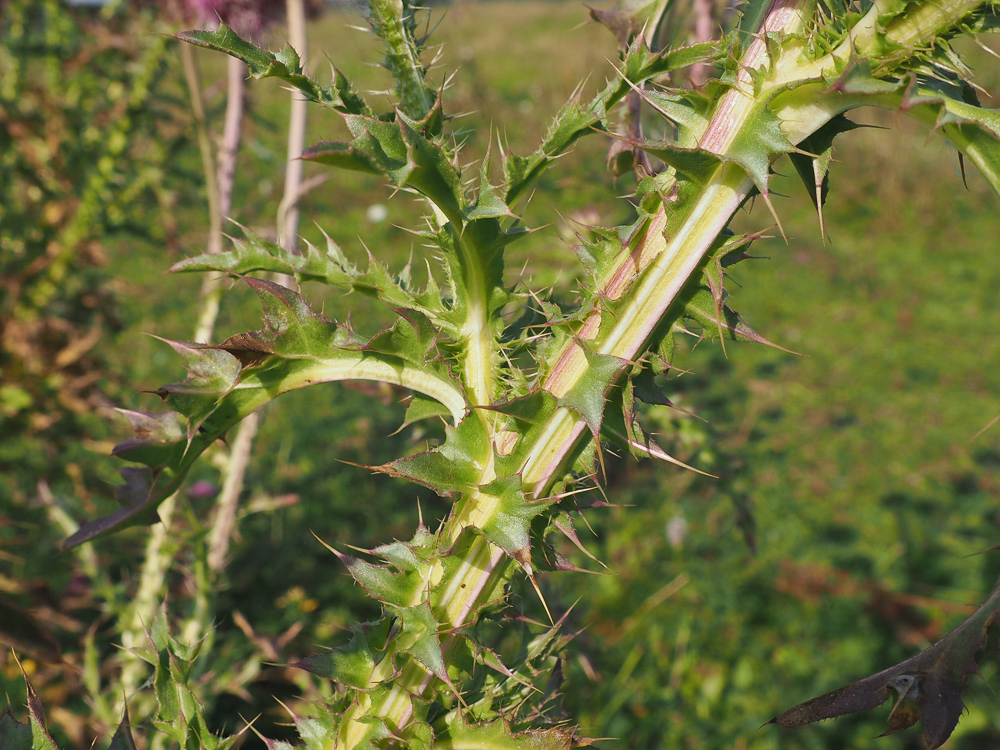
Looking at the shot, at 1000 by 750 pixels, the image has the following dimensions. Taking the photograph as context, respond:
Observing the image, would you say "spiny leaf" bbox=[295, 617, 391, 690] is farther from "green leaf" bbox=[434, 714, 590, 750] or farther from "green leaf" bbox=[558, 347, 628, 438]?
"green leaf" bbox=[558, 347, 628, 438]

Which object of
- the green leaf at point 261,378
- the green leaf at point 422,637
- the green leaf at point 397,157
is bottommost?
the green leaf at point 422,637

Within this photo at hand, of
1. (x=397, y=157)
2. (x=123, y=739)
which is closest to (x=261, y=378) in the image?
(x=397, y=157)

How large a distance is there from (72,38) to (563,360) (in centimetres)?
259

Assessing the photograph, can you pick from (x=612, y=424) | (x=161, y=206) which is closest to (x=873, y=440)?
(x=161, y=206)

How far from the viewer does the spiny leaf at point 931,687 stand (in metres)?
0.61

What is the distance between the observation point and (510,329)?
877mm

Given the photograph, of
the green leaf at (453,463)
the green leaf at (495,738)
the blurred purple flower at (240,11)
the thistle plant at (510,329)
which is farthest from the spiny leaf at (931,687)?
the blurred purple flower at (240,11)

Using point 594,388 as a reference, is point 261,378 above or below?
below

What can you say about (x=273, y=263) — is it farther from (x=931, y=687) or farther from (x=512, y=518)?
(x=931, y=687)

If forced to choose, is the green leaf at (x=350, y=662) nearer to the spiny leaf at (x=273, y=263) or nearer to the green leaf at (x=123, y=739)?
the green leaf at (x=123, y=739)

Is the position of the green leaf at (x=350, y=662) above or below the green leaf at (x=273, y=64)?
below

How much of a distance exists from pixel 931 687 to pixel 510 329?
1.74 feet

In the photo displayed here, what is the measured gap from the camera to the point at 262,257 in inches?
31.9

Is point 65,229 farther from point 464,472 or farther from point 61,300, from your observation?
point 464,472
